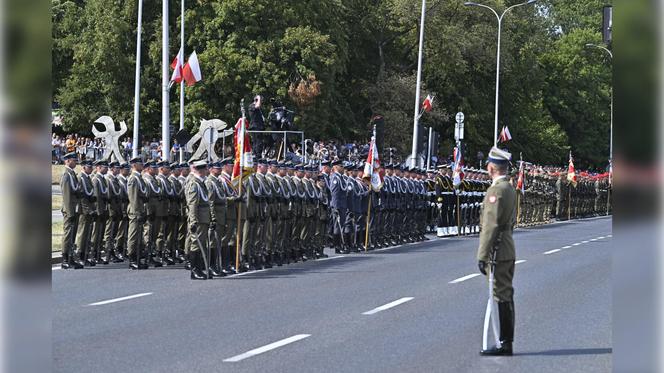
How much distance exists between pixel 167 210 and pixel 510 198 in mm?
12016

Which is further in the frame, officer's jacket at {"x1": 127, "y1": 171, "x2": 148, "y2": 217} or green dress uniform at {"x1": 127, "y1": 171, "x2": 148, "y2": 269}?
officer's jacket at {"x1": 127, "y1": 171, "x2": 148, "y2": 217}

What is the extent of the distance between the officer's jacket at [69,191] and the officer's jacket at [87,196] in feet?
0.61

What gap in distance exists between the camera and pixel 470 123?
7275 cm

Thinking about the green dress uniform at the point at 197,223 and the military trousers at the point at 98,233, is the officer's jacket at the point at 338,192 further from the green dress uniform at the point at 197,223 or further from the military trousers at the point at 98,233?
the green dress uniform at the point at 197,223

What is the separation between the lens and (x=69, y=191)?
1991cm

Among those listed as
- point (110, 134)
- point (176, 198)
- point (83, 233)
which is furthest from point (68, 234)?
point (110, 134)

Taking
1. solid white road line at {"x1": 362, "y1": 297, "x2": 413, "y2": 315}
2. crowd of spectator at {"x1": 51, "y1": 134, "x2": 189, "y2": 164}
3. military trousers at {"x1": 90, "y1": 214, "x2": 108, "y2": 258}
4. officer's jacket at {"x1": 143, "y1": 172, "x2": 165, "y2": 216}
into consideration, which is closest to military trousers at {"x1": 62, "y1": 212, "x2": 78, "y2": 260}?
military trousers at {"x1": 90, "y1": 214, "x2": 108, "y2": 258}

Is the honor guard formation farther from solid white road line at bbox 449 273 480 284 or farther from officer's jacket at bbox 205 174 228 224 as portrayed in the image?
solid white road line at bbox 449 273 480 284

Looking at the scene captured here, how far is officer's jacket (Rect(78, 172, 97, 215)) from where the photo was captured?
20.3m

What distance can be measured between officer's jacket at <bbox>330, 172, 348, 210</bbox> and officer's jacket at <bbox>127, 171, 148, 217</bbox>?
648 centimetres

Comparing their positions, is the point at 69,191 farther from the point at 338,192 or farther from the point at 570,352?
the point at 570,352
